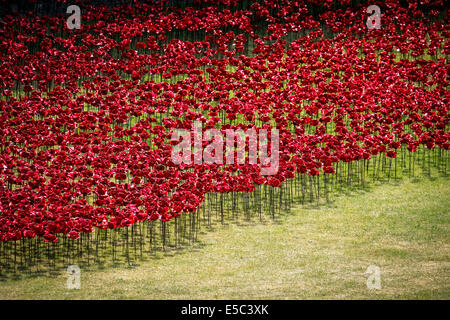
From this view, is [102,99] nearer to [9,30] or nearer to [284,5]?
[9,30]

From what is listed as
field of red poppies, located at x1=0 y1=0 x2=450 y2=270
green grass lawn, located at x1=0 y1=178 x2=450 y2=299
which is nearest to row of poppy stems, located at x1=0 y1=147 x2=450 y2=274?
field of red poppies, located at x1=0 y1=0 x2=450 y2=270

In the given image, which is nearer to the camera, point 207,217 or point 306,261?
point 306,261

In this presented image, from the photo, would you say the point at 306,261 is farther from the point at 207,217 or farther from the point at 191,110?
the point at 191,110

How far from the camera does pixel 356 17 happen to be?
2222 cm

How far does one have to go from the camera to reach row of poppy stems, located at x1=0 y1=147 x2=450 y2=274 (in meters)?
12.8

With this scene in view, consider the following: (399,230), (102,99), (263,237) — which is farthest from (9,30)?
(399,230)

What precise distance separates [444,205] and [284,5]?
35.1 feet

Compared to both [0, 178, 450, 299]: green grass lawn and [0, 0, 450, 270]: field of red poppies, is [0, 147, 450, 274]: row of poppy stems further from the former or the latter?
[0, 178, 450, 299]: green grass lawn

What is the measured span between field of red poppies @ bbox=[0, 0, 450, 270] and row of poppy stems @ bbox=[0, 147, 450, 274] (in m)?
0.05

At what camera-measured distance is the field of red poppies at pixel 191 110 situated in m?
13.4

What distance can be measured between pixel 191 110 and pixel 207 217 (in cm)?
442

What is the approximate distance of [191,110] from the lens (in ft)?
59.4

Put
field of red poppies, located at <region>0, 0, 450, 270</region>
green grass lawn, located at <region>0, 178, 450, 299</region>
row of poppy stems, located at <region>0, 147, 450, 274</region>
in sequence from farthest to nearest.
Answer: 1. field of red poppies, located at <region>0, 0, 450, 270</region>
2. row of poppy stems, located at <region>0, 147, 450, 274</region>
3. green grass lawn, located at <region>0, 178, 450, 299</region>

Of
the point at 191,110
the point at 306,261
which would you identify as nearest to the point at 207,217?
the point at 306,261
